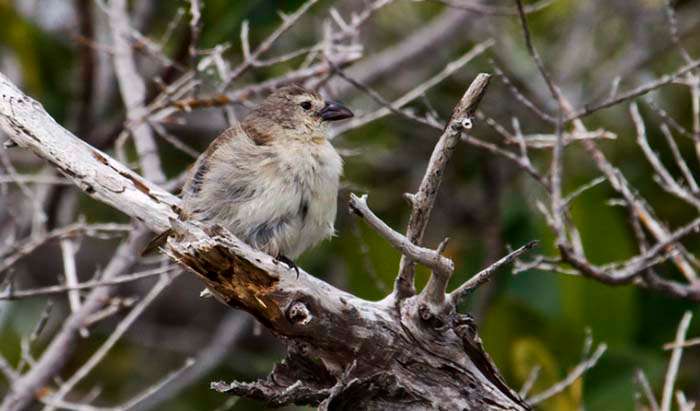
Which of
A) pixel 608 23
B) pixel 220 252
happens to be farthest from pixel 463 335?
pixel 608 23

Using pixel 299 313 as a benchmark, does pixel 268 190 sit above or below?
above

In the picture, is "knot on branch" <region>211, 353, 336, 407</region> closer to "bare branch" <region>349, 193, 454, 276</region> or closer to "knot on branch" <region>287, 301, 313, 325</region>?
"knot on branch" <region>287, 301, 313, 325</region>

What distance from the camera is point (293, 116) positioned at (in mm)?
4781

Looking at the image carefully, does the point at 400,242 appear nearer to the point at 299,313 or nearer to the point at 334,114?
the point at 299,313

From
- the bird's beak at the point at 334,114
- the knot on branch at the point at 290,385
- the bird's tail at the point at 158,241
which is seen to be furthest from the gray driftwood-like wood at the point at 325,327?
the bird's beak at the point at 334,114

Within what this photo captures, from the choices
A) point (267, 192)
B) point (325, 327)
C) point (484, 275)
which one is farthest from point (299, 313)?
point (267, 192)

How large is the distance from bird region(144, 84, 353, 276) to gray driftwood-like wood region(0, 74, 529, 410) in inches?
21.3

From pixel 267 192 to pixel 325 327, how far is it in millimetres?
812

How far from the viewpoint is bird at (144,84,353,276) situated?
4.29 m

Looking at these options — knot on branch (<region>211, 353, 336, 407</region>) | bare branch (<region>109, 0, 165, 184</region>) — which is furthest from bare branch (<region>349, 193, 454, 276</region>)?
bare branch (<region>109, 0, 165, 184</region>)

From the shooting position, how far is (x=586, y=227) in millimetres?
5949

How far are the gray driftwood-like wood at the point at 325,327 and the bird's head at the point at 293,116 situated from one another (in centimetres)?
93

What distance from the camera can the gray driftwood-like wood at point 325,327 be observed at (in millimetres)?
3576

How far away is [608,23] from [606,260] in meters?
2.76
